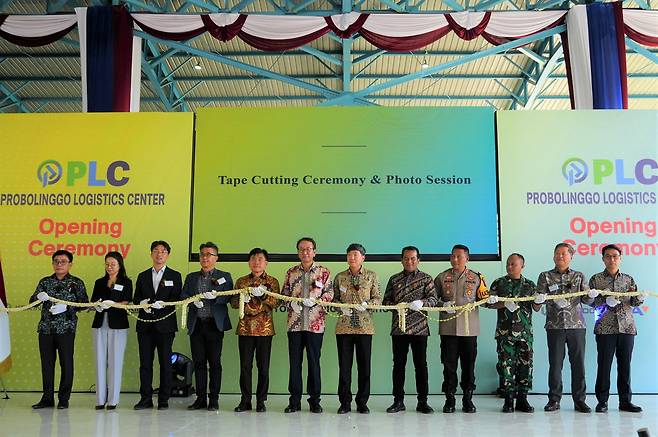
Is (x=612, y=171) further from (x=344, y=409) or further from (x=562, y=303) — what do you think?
(x=344, y=409)

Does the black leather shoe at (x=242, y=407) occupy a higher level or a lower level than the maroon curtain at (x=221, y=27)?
lower

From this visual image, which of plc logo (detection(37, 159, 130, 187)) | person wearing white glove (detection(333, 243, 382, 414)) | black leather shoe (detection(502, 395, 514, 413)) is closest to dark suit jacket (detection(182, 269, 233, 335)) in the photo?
person wearing white glove (detection(333, 243, 382, 414))

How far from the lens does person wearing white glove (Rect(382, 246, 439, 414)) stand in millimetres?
5742


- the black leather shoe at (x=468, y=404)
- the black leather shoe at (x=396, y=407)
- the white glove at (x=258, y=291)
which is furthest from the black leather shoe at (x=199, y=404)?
the black leather shoe at (x=468, y=404)

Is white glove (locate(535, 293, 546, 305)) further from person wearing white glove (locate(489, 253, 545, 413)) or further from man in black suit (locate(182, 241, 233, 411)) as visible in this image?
man in black suit (locate(182, 241, 233, 411))

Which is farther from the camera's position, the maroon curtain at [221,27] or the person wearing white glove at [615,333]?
the maroon curtain at [221,27]

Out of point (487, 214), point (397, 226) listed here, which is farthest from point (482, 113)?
point (397, 226)

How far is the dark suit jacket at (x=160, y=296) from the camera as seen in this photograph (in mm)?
5895

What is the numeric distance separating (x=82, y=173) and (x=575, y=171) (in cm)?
538

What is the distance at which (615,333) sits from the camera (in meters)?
5.81

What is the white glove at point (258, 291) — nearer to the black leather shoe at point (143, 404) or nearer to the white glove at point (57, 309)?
the black leather shoe at point (143, 404)

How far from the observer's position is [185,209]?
7078mm

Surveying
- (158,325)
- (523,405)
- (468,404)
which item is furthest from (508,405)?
(158,325)

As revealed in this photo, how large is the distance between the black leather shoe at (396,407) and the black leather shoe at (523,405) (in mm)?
999
